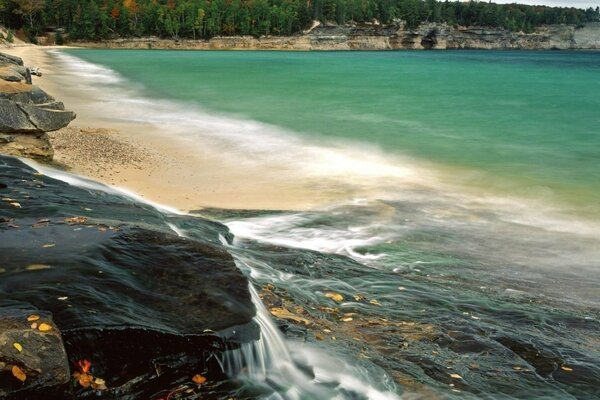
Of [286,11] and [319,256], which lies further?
[286,11]

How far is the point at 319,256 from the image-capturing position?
820cm

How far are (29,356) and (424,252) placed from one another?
6567mm

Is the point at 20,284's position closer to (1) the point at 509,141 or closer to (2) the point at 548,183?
(2) the point at 548,183

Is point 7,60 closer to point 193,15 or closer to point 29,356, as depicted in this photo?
point 29,356

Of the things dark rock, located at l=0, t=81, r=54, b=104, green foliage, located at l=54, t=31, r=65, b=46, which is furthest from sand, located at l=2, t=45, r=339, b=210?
green foliage, located at l=54, t=31, r=65, b=46

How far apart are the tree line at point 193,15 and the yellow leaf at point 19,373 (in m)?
109

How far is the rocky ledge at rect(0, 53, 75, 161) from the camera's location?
11.3 metres

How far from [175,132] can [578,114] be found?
67.3ft

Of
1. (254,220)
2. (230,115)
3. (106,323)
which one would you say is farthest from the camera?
(230,115)

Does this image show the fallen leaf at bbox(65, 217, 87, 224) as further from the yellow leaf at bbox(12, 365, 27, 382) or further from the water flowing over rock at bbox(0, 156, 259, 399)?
the yellow leaf at bbox(12, 365, 27, 382)

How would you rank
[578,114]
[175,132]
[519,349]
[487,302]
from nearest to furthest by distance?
[519,349], [487,302], [175,132], [578,114]

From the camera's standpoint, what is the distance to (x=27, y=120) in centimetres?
1152

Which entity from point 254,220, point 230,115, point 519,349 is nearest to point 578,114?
point 230,115

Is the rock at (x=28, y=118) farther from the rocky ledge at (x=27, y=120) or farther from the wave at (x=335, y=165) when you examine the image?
the wave at (x=335, y=165)
